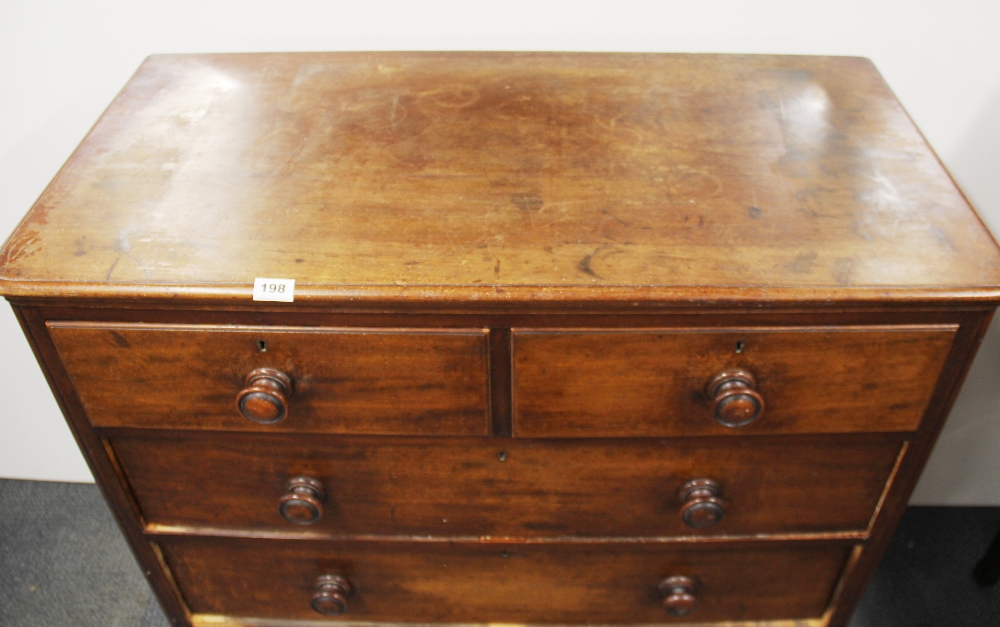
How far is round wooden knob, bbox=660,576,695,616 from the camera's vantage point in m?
1.23

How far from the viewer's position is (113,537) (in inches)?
70.3

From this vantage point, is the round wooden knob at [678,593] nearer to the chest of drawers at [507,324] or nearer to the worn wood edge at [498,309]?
the chest of drawers at [507,324]

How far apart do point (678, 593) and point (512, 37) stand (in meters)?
0.94

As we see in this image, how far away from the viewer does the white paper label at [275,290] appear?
87 cm

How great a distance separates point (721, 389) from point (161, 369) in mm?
671

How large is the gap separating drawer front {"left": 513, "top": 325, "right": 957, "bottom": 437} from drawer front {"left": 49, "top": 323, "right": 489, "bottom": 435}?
0.08 meters

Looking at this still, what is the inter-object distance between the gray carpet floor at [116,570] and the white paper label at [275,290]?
1083 mm

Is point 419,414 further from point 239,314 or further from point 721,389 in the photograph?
point 721,389

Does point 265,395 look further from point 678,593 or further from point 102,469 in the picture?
point 678,593

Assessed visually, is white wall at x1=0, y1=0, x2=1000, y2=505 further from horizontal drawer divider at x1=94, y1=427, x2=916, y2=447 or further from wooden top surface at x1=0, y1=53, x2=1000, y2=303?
horizontal drawer divider at x1=94, y1=427, x2=916, y2=447

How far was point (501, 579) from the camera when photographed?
4.12 ft

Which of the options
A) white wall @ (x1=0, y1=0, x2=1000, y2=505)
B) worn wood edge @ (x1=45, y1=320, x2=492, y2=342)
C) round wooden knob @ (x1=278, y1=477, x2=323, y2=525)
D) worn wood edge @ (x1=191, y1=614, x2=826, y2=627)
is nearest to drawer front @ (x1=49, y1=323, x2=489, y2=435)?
worn wood edge @ (x1=45, y1=320, x2=492, y2=342)

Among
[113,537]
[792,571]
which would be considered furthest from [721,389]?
[113,537]

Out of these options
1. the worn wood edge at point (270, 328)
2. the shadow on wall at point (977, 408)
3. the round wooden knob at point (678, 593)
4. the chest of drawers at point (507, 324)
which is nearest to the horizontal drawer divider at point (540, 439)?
the chest of drawers at point (507, 324)
